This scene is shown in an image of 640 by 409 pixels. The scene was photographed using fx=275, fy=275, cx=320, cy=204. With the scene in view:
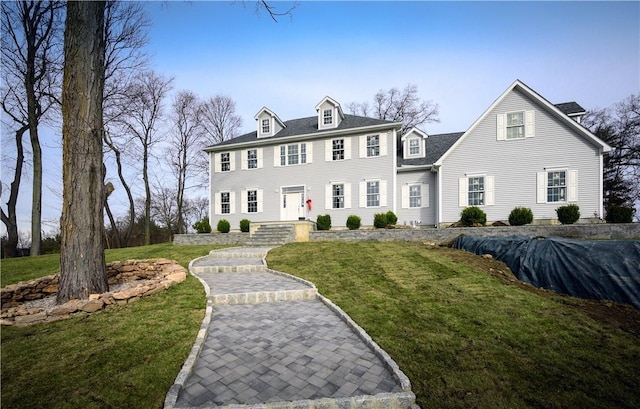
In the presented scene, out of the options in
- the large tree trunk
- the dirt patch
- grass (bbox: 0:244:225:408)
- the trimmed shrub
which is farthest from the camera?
the trimmed shrub

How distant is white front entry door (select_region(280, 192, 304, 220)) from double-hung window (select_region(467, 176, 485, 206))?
980cm

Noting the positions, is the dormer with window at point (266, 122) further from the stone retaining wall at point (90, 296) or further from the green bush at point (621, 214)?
the green bush at point (621, 214)

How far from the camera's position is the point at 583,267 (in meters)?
6.18

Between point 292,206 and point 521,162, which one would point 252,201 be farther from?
point 521,162

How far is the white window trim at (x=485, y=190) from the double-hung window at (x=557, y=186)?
2456mm

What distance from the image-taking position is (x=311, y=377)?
3.03 meters

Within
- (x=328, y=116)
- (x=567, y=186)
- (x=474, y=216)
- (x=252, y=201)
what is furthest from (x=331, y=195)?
(x=567, y=186)

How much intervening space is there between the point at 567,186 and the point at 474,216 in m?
4.68

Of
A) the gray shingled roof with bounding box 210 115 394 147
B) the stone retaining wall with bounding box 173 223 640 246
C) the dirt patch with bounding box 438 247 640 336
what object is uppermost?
the gray shingled roof with bounding box 210 115 394 147

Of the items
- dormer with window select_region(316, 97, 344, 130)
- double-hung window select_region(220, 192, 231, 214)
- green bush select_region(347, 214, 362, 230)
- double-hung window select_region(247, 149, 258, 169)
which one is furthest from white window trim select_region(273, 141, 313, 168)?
green bush select_region(347, 214, 362, 230)

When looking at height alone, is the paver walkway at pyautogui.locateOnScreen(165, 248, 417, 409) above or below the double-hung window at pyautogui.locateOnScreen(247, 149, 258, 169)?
below

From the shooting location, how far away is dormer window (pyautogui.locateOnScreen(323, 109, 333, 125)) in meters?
18.0

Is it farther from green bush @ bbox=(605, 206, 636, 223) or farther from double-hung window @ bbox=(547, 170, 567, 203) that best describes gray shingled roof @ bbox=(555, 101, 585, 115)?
green bush @ bbox=(605, 206, 636, 223)

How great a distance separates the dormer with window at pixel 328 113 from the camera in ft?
58.7
